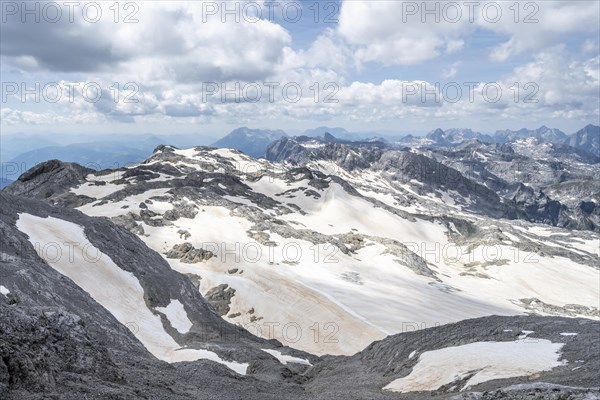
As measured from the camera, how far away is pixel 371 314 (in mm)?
65188

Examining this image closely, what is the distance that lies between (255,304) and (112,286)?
25.0 metres

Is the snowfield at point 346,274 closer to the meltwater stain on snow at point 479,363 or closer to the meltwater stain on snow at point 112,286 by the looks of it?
the meltwater stain on snow at point 112,286

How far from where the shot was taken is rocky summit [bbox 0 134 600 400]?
62.0 feet

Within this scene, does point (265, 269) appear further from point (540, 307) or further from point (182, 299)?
point (540, 307)

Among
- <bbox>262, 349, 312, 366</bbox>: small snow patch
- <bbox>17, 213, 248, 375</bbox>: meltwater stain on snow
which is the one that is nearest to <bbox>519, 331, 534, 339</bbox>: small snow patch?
<bbox>262, 349, 312, 366</bbox>: small snow patch

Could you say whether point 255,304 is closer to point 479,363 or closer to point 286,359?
point 286,359

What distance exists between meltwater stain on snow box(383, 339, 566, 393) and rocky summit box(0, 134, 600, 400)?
0.15m

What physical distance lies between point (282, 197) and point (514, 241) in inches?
3395

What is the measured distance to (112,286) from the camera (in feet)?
152

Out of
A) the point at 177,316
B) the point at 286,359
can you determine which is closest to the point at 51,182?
the point at 177,316

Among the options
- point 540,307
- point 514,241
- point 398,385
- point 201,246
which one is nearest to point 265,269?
point 201,246

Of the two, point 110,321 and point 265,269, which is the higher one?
point 110,321

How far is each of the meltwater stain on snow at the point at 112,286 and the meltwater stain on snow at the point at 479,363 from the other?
49.0ft

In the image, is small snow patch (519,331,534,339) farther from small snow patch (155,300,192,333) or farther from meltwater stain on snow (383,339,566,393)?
small snow patch (155,300,192,333)
